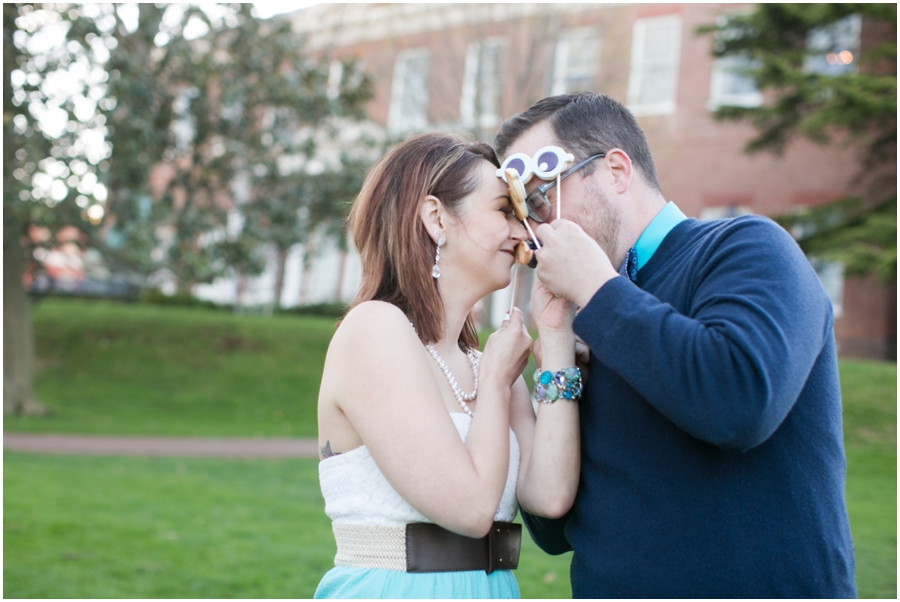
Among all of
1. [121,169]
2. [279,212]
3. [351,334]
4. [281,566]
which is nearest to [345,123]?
[279,212]

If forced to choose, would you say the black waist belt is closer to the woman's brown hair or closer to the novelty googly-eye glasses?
the woman's brown hair

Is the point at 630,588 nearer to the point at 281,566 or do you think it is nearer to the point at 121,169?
the point at 281,566

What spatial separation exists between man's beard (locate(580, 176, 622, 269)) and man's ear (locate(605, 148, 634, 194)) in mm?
56

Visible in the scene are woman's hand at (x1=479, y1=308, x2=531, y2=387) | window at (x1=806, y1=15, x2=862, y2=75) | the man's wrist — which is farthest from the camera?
window at (x1=806, y1=15, x2=862, y2=75)

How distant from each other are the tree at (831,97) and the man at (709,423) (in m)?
11.7

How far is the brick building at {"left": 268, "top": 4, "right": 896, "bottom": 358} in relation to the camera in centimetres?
1641

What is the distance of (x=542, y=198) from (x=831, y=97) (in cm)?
1302

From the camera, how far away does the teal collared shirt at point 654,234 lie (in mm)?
2305

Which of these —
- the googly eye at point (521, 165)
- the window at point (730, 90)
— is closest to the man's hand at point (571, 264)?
the googly eye at point (521, 165)

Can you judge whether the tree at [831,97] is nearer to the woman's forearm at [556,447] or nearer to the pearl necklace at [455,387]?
the pearl necklace at [455,387]

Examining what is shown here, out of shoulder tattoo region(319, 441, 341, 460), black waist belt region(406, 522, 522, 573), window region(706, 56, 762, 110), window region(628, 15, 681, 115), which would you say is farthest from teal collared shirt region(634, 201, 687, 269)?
window region(706, 56, 762, 110)

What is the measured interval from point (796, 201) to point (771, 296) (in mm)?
17921

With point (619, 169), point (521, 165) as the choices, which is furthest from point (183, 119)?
point (619, 169)

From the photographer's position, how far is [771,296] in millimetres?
1733
